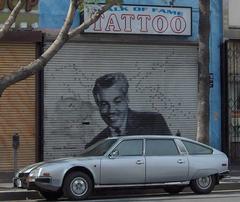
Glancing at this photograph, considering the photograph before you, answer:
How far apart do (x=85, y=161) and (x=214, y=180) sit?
3.42 metres

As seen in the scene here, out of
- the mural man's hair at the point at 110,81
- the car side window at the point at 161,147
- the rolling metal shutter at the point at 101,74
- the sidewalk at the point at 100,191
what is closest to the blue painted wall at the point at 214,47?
the rolling metal shutter at the point at 101,74

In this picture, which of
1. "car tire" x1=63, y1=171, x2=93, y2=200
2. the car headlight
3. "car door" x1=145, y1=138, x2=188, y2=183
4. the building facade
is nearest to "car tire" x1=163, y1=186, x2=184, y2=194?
"car door" x1=145, y1=138, x2=188, y2=183

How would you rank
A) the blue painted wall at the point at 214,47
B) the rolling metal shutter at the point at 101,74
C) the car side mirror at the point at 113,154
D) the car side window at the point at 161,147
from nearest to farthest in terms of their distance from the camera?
1. the car side mirror at the point at 113,154
2. the car side window at the point at 161,147
3. the rolling metal shutter at the point at 101,74
4. the blue painted wall at the point at 214,47

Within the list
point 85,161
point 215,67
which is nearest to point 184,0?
point 215,67

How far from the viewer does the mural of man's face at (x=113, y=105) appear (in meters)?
20.9

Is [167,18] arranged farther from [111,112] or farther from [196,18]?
[111,112]

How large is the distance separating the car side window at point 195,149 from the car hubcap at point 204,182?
2.13ft

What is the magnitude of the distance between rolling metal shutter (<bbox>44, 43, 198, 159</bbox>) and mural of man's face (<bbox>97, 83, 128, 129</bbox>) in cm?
22

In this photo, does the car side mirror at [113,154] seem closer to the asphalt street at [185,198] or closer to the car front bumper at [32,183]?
the asphalt street at [185,198]

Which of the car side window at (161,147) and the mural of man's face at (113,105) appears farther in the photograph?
the mural of man's face at (113,105)

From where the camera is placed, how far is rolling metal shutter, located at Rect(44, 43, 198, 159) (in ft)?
66.9

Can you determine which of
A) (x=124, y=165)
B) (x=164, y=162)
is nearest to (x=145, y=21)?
(x=164, y=162)

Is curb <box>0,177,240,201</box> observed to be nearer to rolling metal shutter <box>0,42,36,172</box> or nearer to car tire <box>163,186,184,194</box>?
car tire <box>163,186,184,194</box>

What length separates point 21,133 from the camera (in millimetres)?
20094
